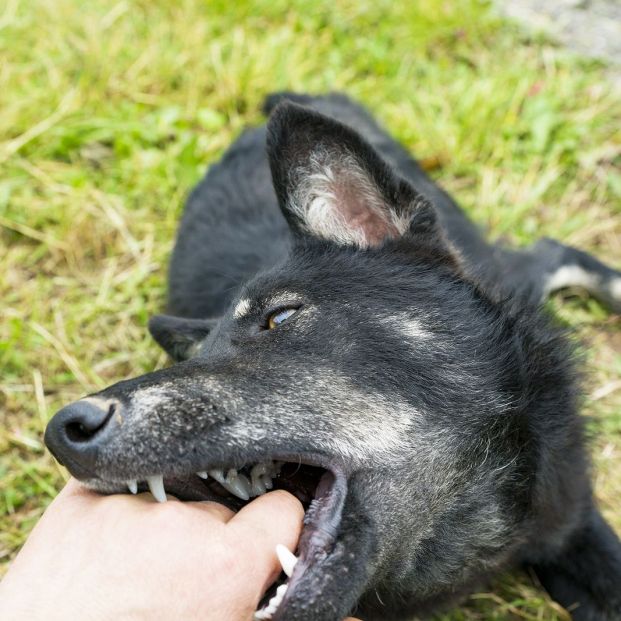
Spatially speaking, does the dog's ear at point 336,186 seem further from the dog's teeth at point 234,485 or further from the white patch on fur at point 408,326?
the dog's teeth at point 234,485

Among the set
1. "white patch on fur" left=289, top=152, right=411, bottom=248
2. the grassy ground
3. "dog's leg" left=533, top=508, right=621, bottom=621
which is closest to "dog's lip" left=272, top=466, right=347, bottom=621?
"white patch on fur" left=289, top=152, right=411, bottom=248

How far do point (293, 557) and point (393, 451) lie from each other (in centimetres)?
47

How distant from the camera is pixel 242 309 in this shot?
302 cm

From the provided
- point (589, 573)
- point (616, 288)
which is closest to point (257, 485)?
point (589, 573)

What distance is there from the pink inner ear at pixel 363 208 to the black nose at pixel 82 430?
4.32ft

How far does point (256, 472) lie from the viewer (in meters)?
2.64

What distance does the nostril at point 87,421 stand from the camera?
2.34 m

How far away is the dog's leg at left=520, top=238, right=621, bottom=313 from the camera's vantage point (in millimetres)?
4895

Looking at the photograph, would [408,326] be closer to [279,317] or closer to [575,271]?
[279,317]

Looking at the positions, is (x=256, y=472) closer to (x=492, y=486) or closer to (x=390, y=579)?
(x=390, y=579)

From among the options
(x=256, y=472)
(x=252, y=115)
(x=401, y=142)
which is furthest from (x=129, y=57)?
(x=256, y=472)

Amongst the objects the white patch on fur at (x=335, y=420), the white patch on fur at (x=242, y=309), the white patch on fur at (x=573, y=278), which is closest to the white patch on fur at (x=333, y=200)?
the white patch on fur at (x=242, y=309)

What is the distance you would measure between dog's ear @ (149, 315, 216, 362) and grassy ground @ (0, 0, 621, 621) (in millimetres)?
1059

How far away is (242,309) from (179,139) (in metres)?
3.34
